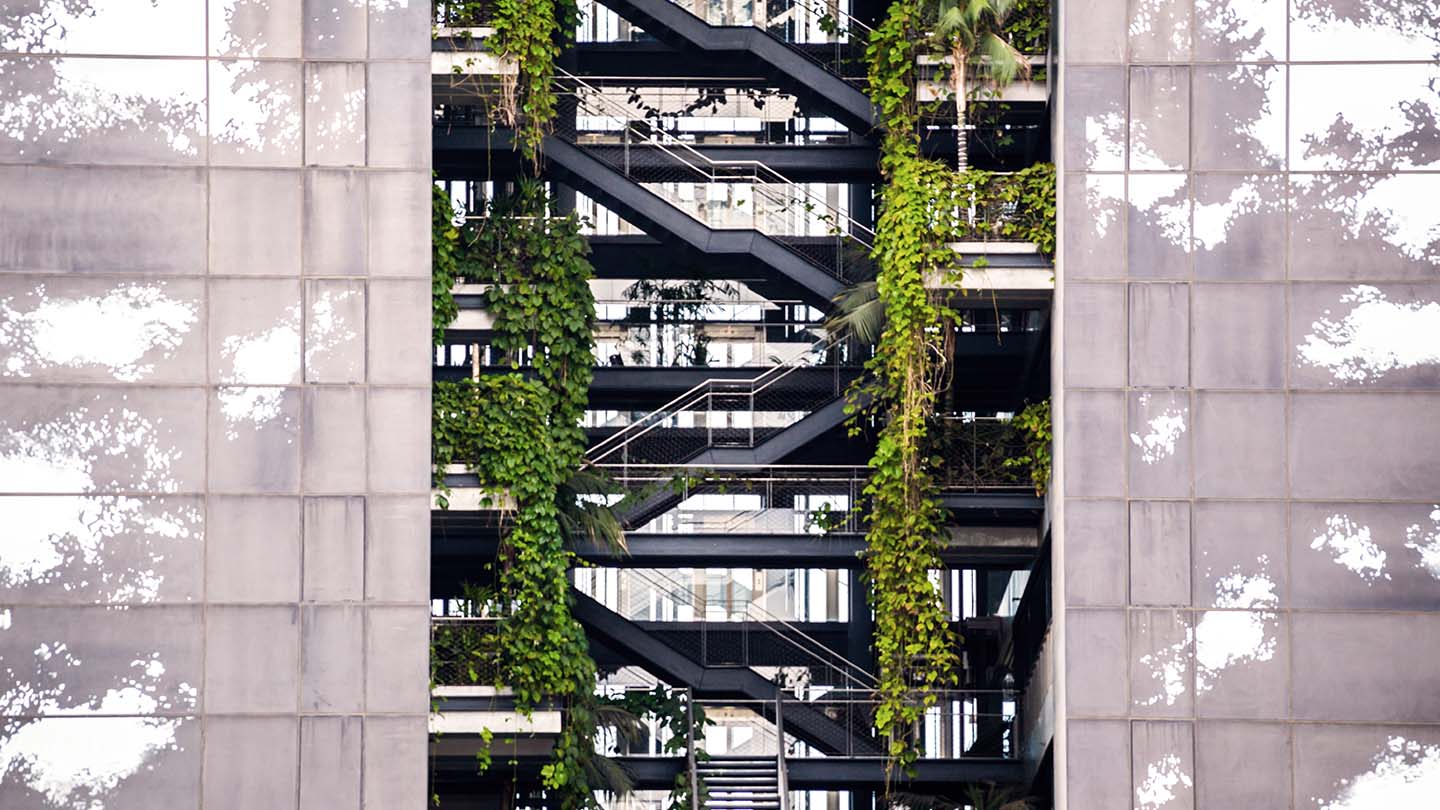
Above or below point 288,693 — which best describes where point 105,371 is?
above

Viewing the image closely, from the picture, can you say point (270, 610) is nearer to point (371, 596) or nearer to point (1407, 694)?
point (371, 596)

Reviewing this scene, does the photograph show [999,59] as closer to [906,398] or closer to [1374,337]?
[906,398]

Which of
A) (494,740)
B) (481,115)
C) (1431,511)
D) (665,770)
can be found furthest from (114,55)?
(1431,511)

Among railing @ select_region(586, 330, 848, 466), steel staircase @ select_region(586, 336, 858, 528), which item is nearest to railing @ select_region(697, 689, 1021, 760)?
steel staircase @ select_region(586, 336, 858, 528)

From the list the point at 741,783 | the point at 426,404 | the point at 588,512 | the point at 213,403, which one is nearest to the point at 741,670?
the point at 741,783

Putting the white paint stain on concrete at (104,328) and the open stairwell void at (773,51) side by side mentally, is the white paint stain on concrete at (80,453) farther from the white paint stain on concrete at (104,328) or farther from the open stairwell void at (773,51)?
the open stairwell void at (773,51)

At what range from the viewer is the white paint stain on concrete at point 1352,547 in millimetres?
37250

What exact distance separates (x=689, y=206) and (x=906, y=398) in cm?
651

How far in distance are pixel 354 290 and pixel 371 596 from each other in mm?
4452

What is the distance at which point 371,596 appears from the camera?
37438mm

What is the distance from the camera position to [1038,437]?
40.1 meters

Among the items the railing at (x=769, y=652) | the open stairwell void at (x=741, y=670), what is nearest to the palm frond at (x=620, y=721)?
the open stairwell void at (x=741, y=670)

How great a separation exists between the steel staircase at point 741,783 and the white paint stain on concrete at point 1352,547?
32.4 ft

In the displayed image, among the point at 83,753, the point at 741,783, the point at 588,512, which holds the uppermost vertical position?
the point at 588,512
